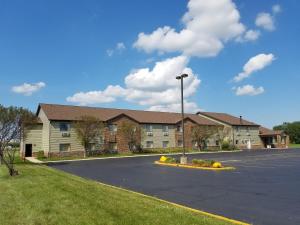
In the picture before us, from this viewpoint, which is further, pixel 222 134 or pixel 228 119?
pixel 228 119

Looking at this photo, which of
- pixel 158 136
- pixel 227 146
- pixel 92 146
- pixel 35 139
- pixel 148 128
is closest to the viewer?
pixel 35 139

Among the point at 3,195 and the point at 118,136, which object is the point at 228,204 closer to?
Result: the point at 3,195

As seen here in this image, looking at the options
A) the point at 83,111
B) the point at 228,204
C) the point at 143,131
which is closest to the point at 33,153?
the point at 83,111

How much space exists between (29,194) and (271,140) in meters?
71.1

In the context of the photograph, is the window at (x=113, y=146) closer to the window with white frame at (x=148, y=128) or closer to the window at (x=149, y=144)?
the window at (x=149, y=144)

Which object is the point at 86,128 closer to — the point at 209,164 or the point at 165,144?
the point at 165,144

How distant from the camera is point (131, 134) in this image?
4966 cm

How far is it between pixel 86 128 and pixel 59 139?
3.87m

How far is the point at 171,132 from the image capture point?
56.7 meters

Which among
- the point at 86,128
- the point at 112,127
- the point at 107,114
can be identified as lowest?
the point at 86,128

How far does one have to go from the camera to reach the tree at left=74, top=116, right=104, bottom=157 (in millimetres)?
42844

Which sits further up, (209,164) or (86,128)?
(86,128)

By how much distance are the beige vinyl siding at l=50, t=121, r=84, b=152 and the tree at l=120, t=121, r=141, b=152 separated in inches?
276

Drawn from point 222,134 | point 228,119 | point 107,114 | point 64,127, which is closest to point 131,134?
point 107,114
